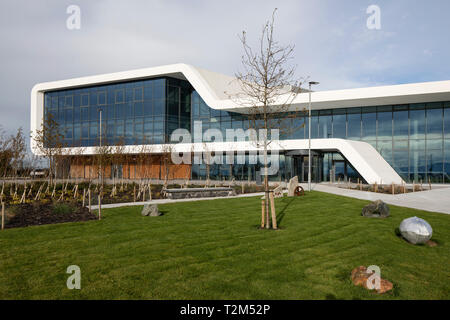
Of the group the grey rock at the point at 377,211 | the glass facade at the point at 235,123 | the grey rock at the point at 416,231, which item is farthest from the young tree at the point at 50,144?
the grey rock at the point at 416,231

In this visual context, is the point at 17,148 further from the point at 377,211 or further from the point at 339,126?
the point at 339,126

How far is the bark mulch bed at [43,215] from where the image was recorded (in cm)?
1238

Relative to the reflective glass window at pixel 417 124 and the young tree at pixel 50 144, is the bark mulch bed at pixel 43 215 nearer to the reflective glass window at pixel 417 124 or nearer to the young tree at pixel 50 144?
the young tree at pixel 50 144

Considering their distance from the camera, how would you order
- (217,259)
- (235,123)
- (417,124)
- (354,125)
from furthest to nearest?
(235,123)
(354,125)
(417,124)
(217,259)

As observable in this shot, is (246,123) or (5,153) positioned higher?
(246,123)

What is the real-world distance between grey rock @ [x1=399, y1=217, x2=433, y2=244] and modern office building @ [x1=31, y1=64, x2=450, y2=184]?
865 inches

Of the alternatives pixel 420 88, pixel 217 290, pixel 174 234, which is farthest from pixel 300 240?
pixel 420 88

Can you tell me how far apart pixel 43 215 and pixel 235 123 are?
30.2 metres

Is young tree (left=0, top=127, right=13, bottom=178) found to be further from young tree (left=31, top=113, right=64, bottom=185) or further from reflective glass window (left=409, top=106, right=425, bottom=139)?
reflective glass window (left=409, top=106, right=425, bottom=139)

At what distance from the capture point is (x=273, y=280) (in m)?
6.69

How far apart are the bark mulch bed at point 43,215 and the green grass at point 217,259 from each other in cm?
107

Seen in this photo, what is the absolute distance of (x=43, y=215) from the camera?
549 inches

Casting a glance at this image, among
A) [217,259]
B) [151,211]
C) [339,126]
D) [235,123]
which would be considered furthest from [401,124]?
[217,259]
